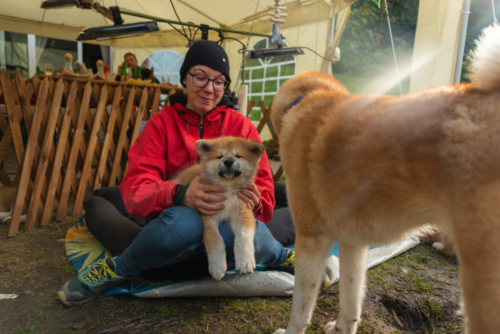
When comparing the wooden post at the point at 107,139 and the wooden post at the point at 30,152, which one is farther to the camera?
the wooden post at the point at 107,139

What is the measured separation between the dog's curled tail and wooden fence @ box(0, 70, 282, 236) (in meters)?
3.35

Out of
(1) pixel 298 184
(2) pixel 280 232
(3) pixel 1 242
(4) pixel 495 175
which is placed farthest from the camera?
(3) pixel 1 242

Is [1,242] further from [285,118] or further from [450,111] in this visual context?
[450,111]

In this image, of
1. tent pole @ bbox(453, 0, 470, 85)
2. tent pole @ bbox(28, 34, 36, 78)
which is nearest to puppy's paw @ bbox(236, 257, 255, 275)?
tent pole @ bbox(453, 0, 470, 85)

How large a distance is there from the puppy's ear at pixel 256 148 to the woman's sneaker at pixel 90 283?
1042mm

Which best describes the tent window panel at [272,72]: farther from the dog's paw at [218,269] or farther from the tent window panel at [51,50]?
the dog's paw at [218,269]

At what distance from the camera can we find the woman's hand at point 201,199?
71.4 inches

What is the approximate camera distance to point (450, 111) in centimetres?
103

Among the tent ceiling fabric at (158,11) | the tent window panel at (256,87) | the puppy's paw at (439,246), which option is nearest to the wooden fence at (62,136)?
the tent ceiling fabric at (158,11)

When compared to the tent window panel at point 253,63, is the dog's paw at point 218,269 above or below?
below

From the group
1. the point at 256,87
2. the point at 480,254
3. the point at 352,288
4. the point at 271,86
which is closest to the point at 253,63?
the point at 256,87

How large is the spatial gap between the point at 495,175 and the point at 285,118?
1.00m

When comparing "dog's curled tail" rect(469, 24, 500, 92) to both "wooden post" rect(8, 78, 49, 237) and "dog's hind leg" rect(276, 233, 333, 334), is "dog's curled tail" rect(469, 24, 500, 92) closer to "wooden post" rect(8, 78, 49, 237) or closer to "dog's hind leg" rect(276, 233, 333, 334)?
"dog's hind leg" rect(276, 233, 333, 334)

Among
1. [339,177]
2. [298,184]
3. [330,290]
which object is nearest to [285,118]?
[298,184]
